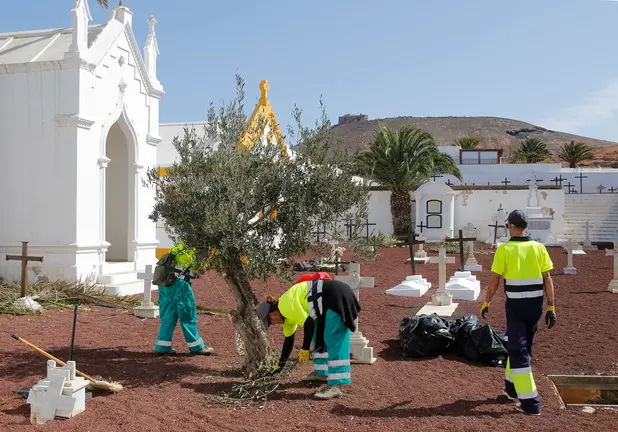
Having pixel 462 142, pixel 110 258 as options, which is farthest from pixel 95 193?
pixel 462 142

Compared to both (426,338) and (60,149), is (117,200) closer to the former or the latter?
(60,149)

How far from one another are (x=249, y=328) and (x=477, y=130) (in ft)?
380

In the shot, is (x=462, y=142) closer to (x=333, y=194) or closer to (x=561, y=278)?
(x=561, y=278)

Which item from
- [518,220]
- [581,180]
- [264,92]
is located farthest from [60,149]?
[581,180]

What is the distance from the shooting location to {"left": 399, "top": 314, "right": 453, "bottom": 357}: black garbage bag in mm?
7391

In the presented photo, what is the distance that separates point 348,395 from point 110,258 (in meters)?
10.6

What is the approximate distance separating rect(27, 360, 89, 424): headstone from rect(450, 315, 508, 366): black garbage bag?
443 centimetres

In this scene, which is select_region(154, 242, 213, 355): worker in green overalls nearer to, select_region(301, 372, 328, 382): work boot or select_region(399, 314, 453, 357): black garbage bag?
select_region(301, 372, 328, 382): work boot

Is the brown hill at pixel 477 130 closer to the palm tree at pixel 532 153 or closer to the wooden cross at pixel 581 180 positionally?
the palm tree at pixel 532 153

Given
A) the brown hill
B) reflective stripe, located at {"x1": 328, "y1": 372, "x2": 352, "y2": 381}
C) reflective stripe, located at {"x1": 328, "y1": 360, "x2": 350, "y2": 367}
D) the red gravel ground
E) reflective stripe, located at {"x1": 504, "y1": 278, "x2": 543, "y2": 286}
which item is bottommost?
the red gravel ground

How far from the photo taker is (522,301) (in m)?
5.57

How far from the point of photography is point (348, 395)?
584 centimetres

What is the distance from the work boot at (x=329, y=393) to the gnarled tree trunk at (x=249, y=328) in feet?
2.58

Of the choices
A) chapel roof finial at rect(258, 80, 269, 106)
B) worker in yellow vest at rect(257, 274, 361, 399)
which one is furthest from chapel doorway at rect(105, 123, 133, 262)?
worker in yellow vest at rect(257, 274, 361, 399)
